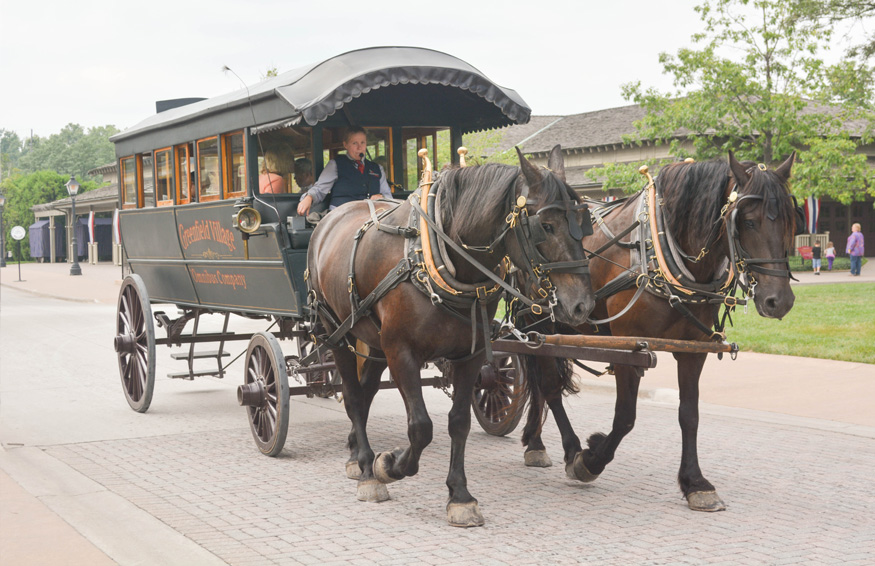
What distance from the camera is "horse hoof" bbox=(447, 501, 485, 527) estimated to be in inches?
212

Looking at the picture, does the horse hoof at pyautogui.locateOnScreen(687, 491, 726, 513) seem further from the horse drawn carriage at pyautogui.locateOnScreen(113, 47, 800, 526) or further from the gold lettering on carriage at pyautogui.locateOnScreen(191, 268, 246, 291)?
the gold lettering on carriage at pyautogui.locateOnScreen(191, 268, 246, 291)

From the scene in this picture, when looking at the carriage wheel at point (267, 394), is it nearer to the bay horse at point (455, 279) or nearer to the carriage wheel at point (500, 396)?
the bay horse at point (455, 279)

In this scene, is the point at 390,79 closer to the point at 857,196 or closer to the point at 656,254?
the point at 656,254

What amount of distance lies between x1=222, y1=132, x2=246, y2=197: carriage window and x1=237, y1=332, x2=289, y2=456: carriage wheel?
4.73 ft

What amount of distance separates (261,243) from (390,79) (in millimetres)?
1886

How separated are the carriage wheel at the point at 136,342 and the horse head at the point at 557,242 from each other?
5268 mm

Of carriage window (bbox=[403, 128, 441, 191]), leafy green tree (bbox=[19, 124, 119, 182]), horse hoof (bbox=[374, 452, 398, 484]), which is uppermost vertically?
leafy green tree (bbox=[19, 124, 119, 182])

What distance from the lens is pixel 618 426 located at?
6.00m

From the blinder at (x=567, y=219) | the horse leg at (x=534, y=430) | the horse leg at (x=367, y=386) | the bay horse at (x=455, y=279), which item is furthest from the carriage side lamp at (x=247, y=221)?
the blinder at (x=567, y=219)

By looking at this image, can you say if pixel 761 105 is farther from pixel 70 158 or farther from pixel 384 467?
pixel 70 158

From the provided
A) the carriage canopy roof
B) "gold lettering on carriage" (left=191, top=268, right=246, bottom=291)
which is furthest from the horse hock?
"gold lettering on carriage" (left=191, top=268, right=246, bottom=291)

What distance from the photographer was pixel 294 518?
18.4 ft

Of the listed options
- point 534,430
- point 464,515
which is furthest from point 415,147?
point 464,515

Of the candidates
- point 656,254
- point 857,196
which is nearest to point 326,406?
point 656,254
